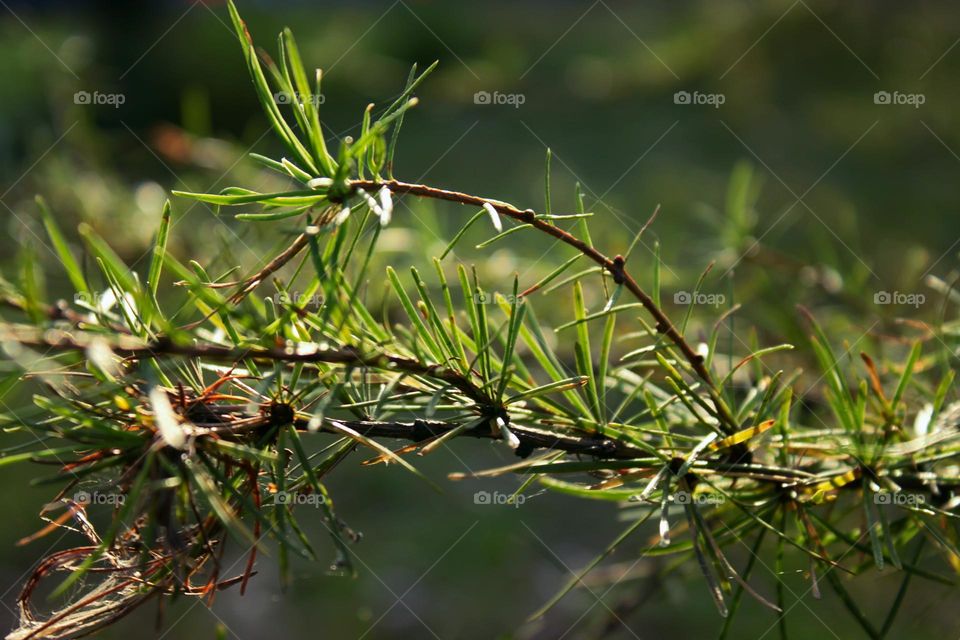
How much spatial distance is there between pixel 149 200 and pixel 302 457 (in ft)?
1.78

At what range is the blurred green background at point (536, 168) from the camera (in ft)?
1.88

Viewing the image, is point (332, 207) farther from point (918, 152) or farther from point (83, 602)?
point (918, 152)

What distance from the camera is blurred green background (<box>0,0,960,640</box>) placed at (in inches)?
22.5

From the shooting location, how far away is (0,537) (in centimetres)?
105

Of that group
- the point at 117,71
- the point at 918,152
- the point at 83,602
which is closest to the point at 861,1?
the point at 918,152
